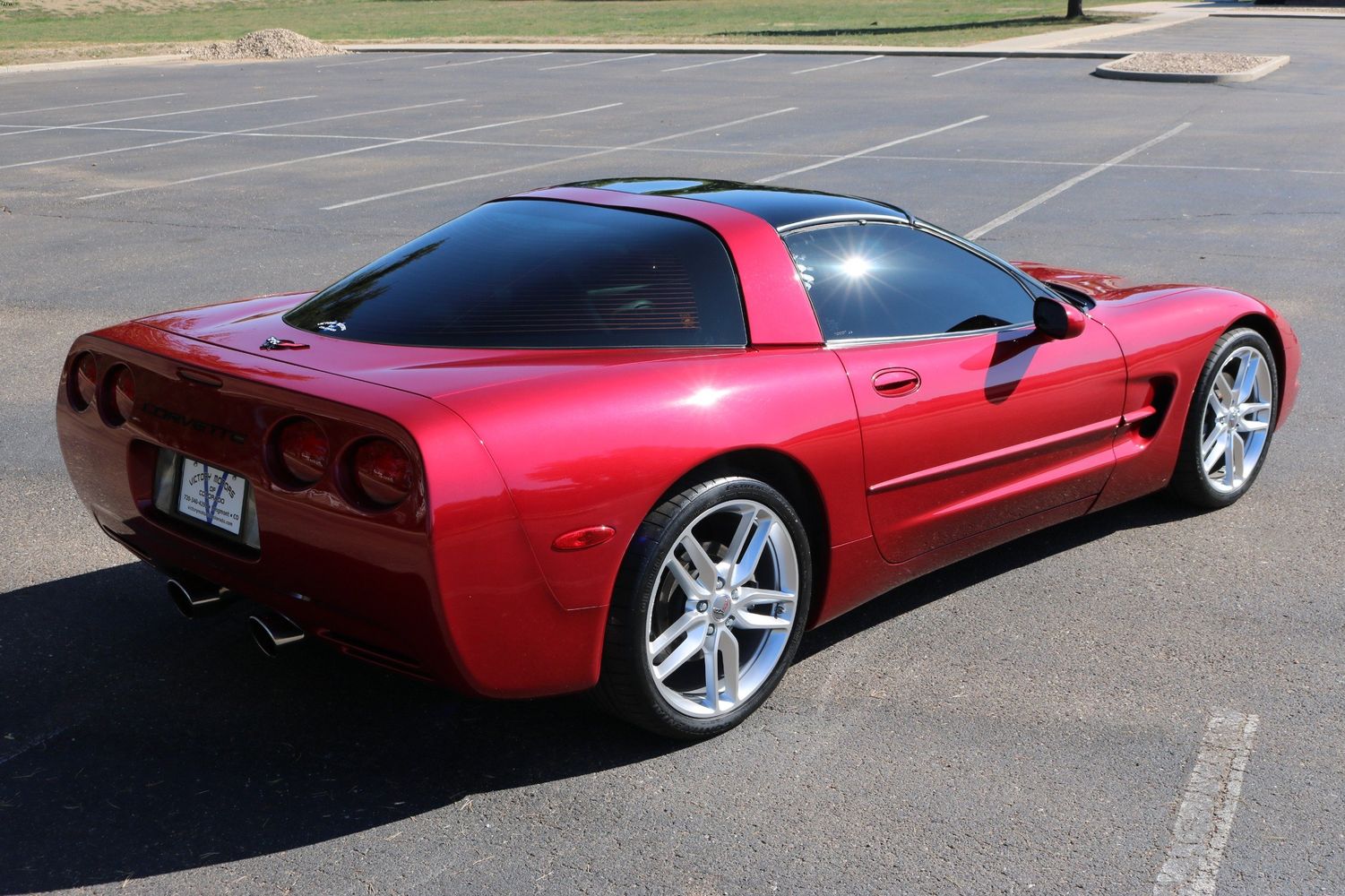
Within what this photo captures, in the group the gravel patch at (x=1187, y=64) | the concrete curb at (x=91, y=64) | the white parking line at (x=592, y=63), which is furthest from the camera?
the concrete curb at (x=91, y=64)

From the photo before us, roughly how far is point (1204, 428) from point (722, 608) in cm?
253

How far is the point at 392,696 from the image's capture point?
400 cm

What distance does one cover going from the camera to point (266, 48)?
3572 centimetres

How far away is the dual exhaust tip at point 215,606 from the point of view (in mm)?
3484

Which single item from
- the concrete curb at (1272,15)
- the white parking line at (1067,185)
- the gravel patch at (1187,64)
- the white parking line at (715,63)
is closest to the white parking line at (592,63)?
the white parking line at (715,63)

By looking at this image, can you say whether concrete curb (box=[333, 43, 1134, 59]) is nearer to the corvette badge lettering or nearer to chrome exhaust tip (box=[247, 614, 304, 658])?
the corvette badge lettering

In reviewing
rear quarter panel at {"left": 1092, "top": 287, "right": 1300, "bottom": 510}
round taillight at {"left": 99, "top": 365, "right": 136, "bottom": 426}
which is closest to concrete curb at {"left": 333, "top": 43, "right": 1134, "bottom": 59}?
rear quarter panel at {"left": 1092, "top": 287, "right": 1300, "bottom": 510}

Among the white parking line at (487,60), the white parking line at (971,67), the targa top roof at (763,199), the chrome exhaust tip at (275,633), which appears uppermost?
the targa top roof at (763,199)

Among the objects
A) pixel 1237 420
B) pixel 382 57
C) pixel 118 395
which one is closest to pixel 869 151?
pixel 1237 420

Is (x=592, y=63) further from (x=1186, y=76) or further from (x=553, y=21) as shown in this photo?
(x=553, y=21)

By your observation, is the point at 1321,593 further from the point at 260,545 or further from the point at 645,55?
the point at 645,55

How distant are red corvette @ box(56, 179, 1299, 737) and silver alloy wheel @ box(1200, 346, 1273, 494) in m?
0.58

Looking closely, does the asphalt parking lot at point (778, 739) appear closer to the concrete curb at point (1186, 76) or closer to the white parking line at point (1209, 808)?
the white parking line at point (1209, 808)

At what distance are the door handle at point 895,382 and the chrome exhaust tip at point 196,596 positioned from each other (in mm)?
1882
